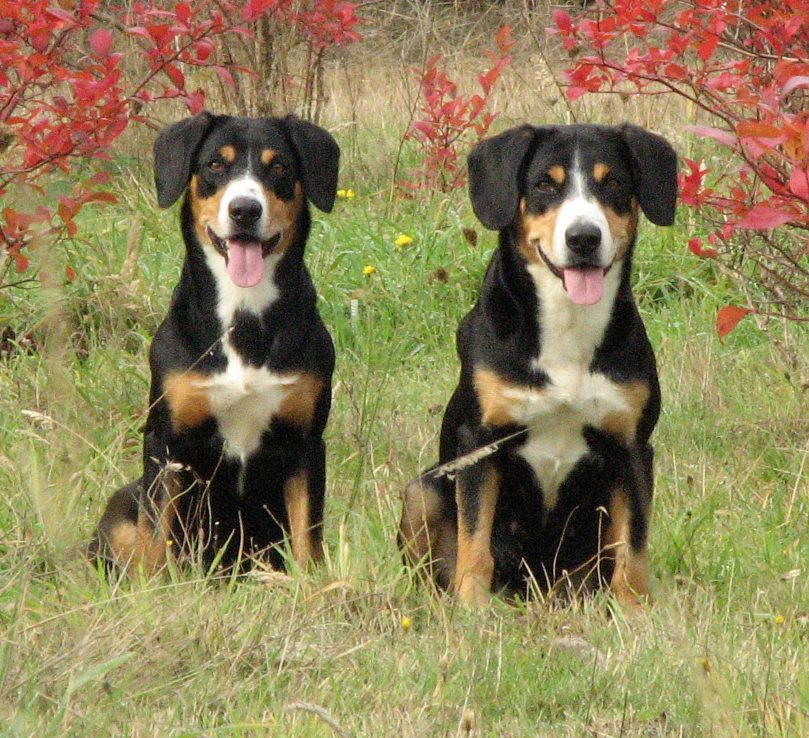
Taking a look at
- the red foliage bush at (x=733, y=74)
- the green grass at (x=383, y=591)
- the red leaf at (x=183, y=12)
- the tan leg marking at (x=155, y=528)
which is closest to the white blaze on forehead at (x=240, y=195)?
the green grass at (x=383, y=591)

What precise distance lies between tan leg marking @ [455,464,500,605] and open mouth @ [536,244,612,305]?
0.53m

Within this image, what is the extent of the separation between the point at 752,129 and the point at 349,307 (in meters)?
3.87

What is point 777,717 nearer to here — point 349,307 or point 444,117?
point 349,307

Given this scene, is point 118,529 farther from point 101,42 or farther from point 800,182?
point 800,182

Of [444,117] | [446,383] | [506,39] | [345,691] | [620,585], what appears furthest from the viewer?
[444,117]

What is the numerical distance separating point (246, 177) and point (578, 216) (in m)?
1.01

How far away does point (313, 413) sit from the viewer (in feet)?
13.9

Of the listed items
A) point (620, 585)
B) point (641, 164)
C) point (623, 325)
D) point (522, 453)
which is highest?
point (641, 164)

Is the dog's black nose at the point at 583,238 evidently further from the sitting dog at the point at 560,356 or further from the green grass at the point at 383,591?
the green grass at the point at 383,591

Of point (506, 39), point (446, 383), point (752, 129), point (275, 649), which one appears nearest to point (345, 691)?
point (275, 649)

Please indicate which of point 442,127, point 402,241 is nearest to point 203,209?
point 402,241

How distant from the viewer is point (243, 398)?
419 centimetres

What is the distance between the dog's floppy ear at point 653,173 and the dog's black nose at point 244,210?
106 centimetres

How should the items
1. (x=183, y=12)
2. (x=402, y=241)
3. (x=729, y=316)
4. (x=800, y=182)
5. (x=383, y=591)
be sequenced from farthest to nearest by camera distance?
1. (x=402, y=241)
2. (x=183, y=12)
3. (x=729, y=316)
4. (x=383, y=591)
5. (x=800, y=182)
